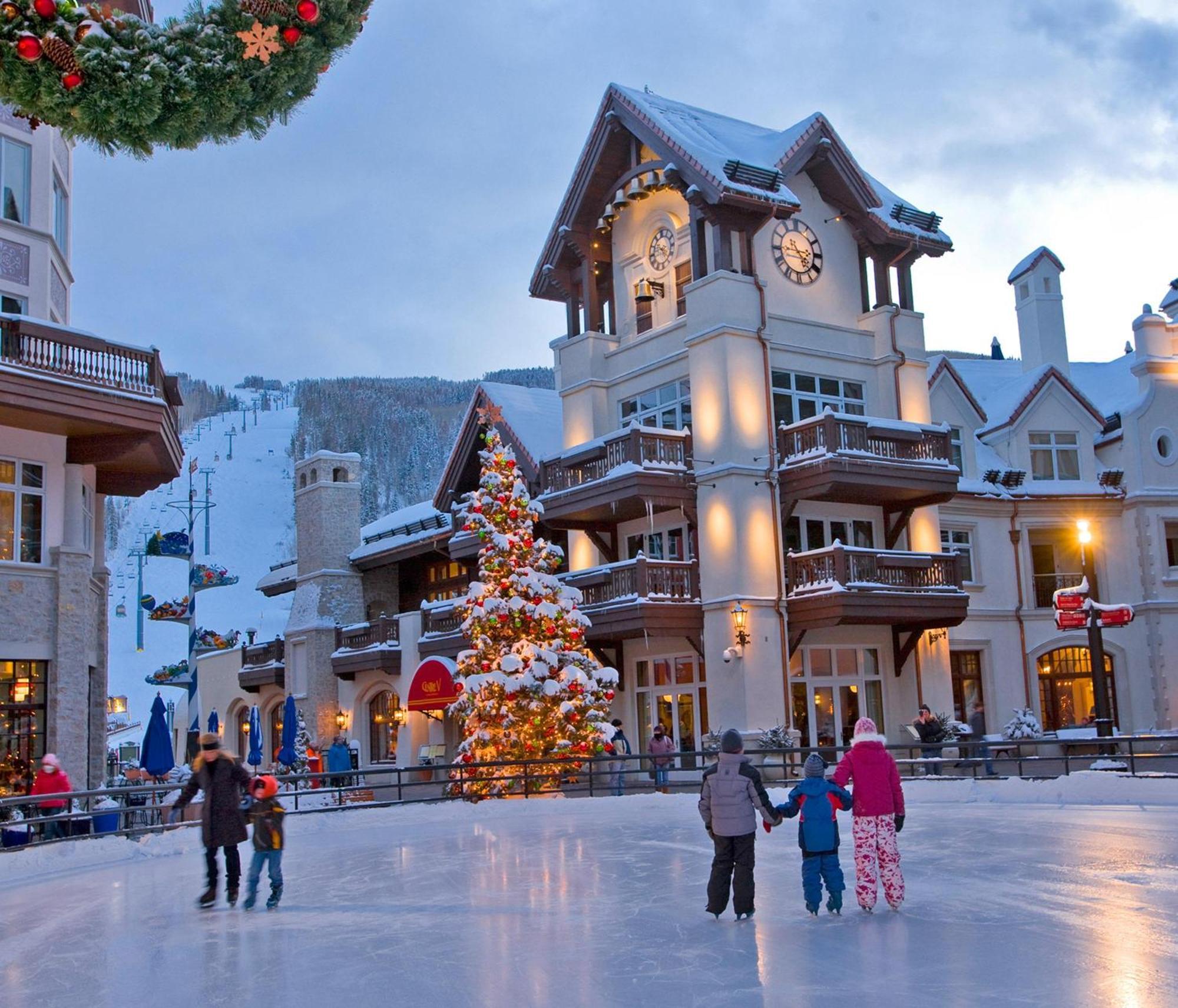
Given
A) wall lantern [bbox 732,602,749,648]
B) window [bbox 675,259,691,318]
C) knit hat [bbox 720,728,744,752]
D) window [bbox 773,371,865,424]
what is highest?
window [bbox 675,259,691,318]

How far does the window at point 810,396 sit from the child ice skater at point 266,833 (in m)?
20.7

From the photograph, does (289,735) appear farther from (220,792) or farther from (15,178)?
(220,792)

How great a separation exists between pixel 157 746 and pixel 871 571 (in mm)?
15875

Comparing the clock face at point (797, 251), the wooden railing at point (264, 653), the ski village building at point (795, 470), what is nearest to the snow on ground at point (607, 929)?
the ski village building at point (795, 470)

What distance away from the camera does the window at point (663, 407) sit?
105 feet

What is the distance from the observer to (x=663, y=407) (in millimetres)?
32844

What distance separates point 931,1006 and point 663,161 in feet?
89.5

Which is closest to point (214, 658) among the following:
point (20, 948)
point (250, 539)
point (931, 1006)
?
point (20, 948)

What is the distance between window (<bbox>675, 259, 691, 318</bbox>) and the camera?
32750mm

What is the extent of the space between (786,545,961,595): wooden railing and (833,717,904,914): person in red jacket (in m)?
18.6

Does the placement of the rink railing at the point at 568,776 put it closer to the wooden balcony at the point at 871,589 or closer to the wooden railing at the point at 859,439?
the wooden balcony at the point at 871,589

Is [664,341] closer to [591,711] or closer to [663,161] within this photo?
[663,161]

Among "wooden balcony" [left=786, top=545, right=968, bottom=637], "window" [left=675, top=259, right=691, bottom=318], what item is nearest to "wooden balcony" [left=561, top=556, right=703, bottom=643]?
"wooden balcony" [left=786, top=545, right=968, bottom=637]

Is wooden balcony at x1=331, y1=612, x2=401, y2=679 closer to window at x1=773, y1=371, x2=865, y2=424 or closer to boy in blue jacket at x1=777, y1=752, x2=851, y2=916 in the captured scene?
window at x1=773, y1=371, x2=865, y2=424
